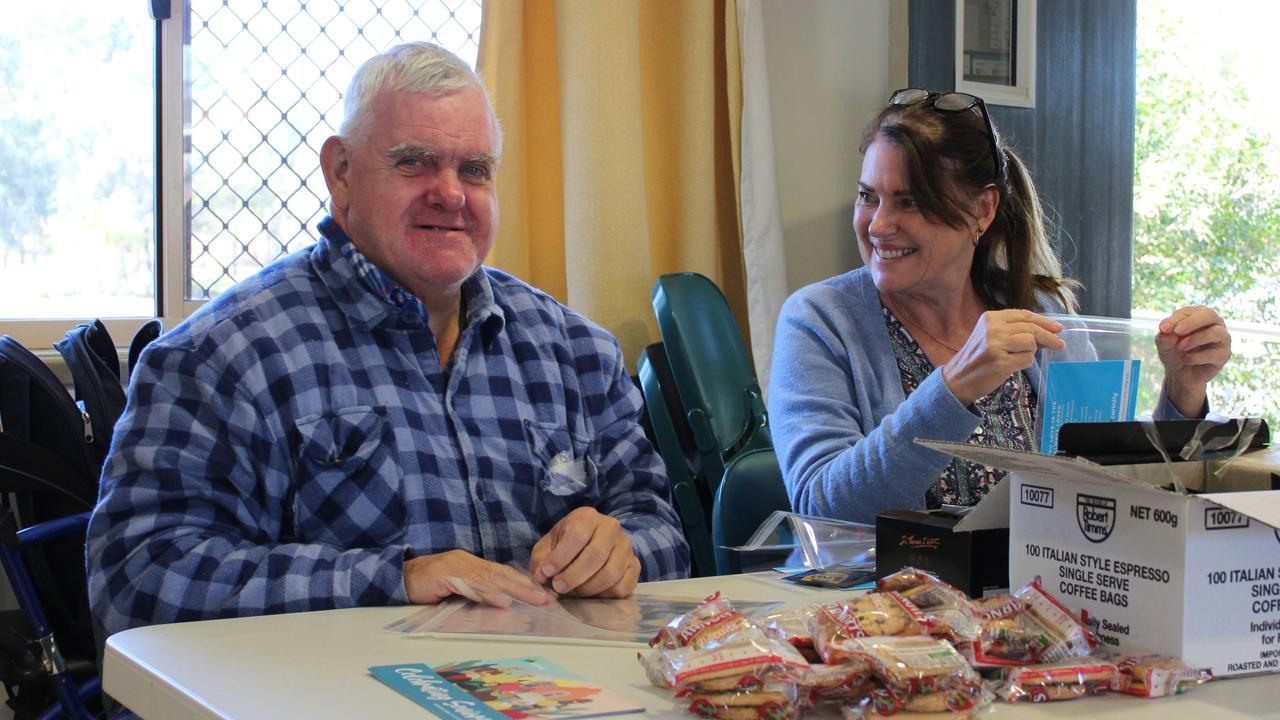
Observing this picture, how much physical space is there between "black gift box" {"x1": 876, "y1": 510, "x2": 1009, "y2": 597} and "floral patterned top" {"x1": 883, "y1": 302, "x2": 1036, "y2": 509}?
1.66 feet

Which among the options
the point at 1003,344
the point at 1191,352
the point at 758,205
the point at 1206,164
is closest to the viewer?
the point at 1003,344

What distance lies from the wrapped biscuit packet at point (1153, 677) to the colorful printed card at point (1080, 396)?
1.50ft

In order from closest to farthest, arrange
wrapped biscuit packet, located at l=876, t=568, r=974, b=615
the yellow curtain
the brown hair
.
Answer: wrapped biscuit packet, located at l=876, t=568, r=974, b=615
the brown hair
the yellow curtain

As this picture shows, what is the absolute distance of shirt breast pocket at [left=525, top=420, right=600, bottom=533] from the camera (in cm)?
145

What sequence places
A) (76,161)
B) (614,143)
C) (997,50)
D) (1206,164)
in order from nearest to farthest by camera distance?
1. (76,161)
2. (614,143)
3. (997,50)
4. (1206,164)

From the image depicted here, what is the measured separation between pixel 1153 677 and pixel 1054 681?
7 centimetres

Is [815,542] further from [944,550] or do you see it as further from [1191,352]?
[1191,352]

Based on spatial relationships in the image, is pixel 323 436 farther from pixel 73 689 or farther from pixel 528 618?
pixel 73 689

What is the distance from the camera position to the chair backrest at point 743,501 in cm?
196

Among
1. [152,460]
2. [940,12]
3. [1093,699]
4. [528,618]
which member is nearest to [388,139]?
[152,460]

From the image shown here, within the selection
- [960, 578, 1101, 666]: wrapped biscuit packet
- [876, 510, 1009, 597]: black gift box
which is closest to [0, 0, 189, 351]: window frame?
[876, 510, 1009, 597]: black gift box

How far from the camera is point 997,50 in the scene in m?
2.96

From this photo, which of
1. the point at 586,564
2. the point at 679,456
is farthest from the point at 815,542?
the point at 679,456

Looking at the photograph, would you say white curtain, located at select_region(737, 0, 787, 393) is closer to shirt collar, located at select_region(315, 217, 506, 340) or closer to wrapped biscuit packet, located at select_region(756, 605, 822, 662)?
shirt collar, located at select_region(315, 217, 506, 340)
